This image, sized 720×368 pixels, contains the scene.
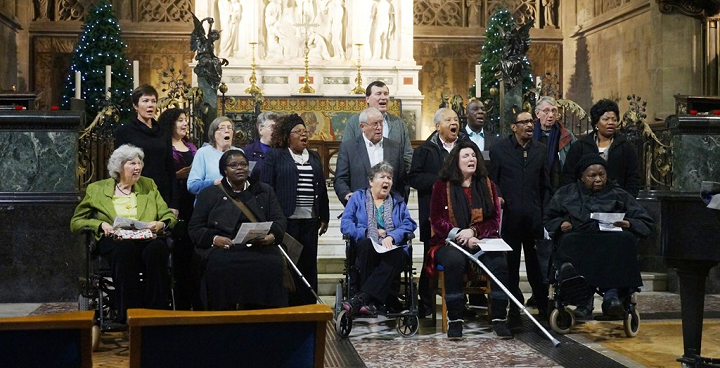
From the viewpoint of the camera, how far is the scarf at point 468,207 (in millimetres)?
7320

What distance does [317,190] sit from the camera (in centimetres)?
758

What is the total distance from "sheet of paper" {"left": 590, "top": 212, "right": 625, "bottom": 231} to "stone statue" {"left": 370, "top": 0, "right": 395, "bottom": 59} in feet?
31.4

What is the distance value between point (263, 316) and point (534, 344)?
415 cm

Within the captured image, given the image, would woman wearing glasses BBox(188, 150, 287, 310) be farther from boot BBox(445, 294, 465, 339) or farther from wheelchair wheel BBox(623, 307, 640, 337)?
wheelchair wheel BBox(623, 307, 640, 337)

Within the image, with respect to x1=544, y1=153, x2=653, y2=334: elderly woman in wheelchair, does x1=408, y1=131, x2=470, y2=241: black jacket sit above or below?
above

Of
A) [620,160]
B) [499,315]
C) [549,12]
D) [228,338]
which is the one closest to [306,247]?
[499,315]

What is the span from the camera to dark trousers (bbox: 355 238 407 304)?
23.4 feet

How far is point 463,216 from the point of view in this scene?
7312 mm

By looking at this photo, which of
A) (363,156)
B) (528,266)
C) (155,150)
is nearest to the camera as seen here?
(155,150)

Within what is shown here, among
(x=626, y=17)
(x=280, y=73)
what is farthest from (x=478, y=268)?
(x=626, y=17)

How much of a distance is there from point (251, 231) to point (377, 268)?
3.48ft

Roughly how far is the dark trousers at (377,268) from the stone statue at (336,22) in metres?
9.63

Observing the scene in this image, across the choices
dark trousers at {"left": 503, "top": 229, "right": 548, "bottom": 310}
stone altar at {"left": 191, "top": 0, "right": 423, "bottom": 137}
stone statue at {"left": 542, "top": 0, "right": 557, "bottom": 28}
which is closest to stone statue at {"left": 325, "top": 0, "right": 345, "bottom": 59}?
stone altar at {"left": 191, "top": 0, "right": 423, "bottom": 137}

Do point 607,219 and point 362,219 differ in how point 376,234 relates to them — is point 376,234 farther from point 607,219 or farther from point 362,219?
point 607,219
